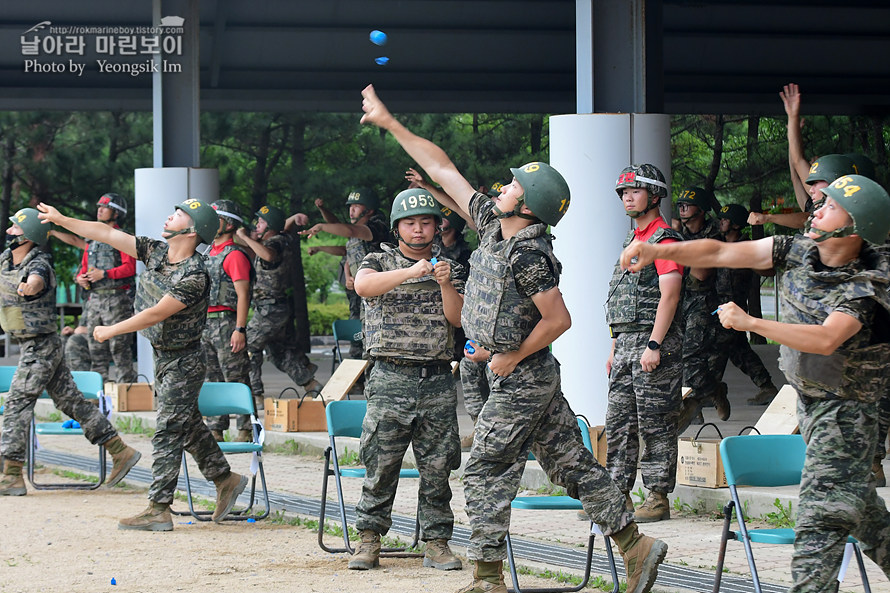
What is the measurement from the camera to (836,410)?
208 inches

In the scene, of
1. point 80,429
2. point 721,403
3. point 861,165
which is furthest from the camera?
point 721,403

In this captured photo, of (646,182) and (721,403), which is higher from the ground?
(646,182)

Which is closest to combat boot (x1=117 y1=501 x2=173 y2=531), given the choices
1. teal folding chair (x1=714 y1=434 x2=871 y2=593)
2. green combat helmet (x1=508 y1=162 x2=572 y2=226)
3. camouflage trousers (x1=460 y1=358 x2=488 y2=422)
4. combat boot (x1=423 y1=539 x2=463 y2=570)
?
combat boot (x1=423 y1=539 x2=463 y2=570)

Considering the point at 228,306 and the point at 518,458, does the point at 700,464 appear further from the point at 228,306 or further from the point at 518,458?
the point at 228,306

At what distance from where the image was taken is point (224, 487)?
9.10 meters

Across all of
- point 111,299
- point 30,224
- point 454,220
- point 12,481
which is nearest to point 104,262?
point 111,299

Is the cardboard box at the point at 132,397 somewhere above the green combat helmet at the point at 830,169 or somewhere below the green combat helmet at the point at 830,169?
below

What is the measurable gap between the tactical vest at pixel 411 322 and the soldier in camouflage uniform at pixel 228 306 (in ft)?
15.9

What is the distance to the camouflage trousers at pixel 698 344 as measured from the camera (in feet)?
40.0

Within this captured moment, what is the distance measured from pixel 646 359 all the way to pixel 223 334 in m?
5.49

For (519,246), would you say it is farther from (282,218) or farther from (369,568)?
(282,218)

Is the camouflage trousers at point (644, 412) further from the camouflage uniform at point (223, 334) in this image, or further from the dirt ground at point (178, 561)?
the camouflage uniform at point (223, 334)

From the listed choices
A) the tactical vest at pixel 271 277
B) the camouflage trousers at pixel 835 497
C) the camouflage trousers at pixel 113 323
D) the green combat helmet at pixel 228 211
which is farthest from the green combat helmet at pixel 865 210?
the camouflage trousers at pixel 113 323

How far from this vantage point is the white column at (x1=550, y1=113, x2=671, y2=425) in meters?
10.4
